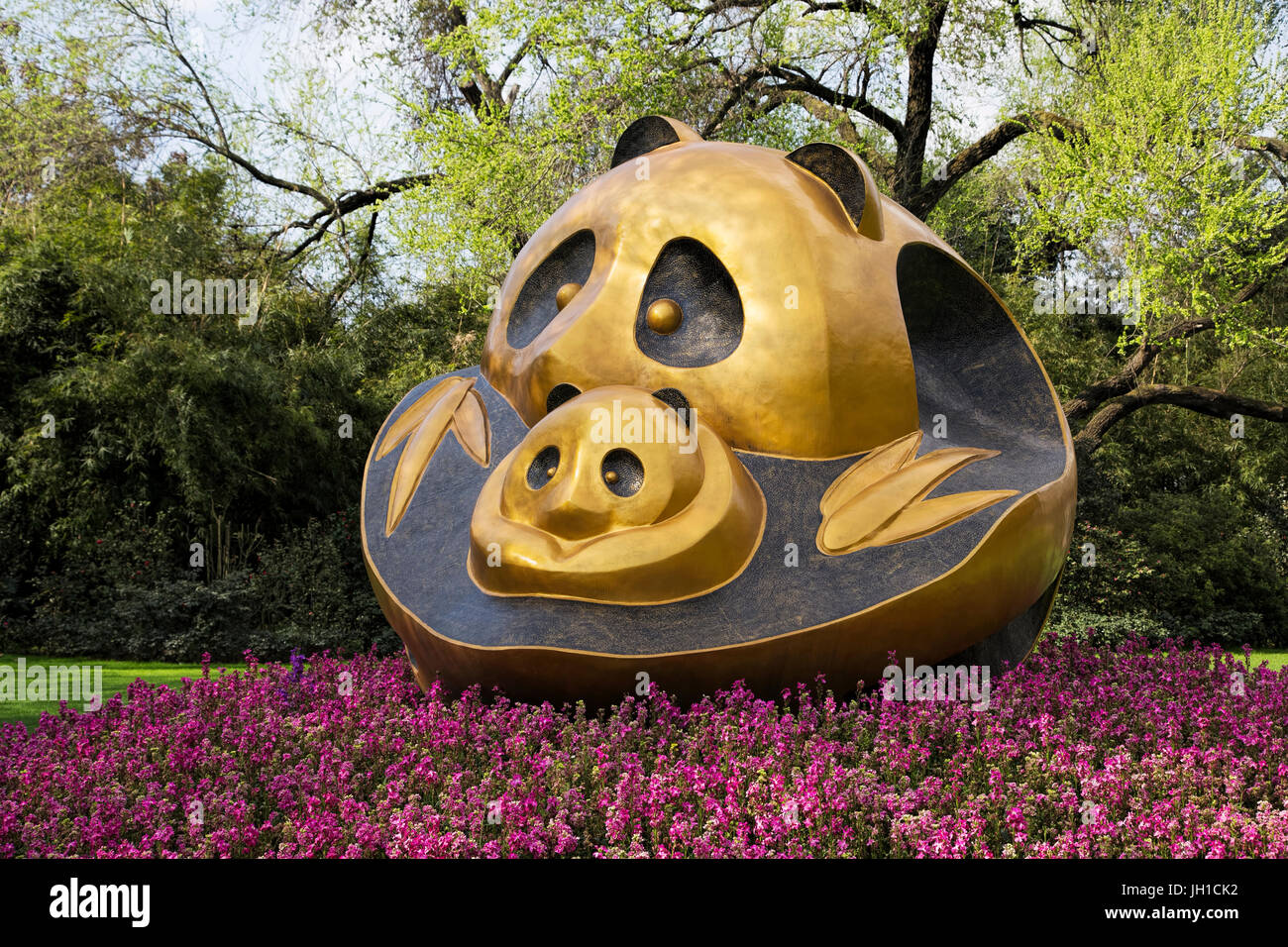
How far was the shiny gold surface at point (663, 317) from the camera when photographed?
21.1 ft

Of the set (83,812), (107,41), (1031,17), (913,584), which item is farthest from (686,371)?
(107,41)

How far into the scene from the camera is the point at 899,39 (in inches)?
603

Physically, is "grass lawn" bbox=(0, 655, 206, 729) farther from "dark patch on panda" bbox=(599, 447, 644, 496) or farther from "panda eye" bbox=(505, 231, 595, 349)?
"dark patch on panda" bbox=(599, 447, 644, 496)

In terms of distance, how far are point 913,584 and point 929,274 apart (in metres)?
2.48

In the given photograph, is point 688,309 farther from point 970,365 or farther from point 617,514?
point 970,365

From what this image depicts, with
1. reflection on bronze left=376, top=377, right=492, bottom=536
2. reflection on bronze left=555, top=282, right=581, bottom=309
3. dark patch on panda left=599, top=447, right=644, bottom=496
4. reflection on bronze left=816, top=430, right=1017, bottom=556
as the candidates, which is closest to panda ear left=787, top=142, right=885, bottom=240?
reflection on bronze left=816, top=430, right=1017, bottom=556

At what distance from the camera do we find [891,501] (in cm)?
614

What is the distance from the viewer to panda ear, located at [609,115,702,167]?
754cm

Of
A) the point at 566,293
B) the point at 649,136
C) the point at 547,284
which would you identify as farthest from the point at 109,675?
the point at 649,136

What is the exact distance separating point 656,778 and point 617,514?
1577 mm

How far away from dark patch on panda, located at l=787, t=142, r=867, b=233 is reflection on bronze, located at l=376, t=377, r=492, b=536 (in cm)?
271

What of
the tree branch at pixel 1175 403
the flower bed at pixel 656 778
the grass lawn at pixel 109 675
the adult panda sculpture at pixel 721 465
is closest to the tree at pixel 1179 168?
the tree branch at pixel 1175 403

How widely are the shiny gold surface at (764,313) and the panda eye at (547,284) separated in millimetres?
239

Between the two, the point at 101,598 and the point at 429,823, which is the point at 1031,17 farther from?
the point at 429,823
